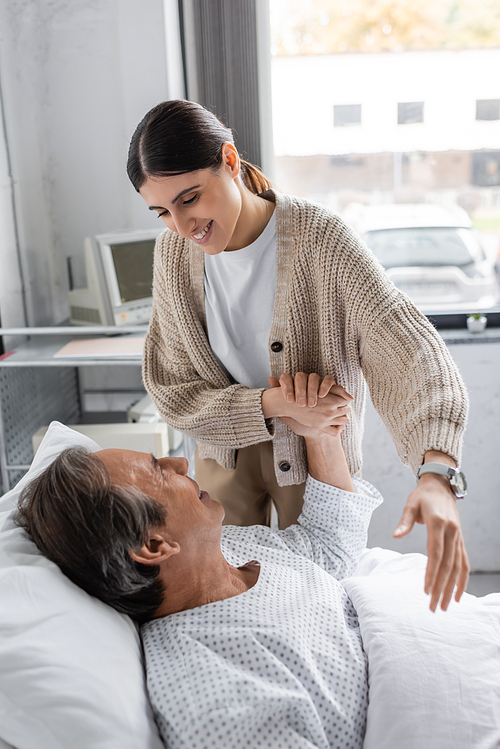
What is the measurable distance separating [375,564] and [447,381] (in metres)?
0.56

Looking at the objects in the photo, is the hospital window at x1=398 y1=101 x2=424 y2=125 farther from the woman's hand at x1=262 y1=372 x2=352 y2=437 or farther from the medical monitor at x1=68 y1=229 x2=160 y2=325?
the woman's hand at x1=262 y1=372 x2=352 y2=437

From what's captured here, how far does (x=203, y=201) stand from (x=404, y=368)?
480 millimetres

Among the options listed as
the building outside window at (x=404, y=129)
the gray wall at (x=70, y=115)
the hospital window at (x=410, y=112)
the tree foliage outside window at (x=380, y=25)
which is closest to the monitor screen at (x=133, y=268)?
the gray wall at (x=70, y=115)

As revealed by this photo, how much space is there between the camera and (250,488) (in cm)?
148

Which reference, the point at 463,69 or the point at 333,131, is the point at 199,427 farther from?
the point at 463,69

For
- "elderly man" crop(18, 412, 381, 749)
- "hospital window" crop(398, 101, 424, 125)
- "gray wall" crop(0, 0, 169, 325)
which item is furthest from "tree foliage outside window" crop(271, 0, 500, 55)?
"elderly man" crop(18, 412, 381, 749)

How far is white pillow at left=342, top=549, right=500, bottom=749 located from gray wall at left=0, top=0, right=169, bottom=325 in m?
1.75

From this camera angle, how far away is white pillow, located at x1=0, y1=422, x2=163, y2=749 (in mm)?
792

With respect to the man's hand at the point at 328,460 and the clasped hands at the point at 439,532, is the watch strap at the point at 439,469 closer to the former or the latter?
the clasped hands at the point at 439,532

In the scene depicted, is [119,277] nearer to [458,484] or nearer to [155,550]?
[155,550]

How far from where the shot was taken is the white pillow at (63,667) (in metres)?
0.79

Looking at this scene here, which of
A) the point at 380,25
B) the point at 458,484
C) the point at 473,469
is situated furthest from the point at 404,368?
the point at 380,25

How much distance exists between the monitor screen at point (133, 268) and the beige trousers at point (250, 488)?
95 centimetres

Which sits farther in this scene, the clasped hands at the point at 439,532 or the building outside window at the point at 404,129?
the building outside window at the point at 404,129
